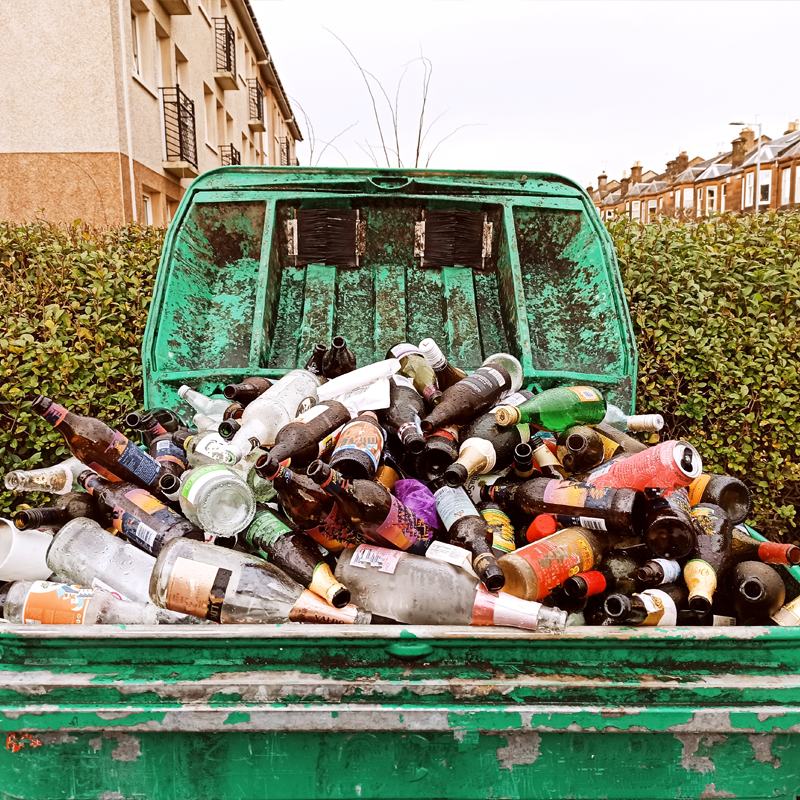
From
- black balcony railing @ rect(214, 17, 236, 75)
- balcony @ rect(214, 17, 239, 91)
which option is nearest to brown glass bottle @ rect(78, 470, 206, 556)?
balcony @ rect(214, 17, 239, 91)

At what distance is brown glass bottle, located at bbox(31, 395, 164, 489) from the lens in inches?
72.7

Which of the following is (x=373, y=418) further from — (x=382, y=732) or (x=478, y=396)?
(x=382, y=732)

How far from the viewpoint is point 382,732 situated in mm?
1249

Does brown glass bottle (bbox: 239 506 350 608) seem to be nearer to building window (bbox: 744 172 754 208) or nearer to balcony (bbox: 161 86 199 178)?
balcony (bbox: 161 86 199 178)

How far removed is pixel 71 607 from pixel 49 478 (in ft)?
2.44

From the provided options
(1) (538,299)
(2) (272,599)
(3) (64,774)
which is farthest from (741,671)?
(1) (538,299)

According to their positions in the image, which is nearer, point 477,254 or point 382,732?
point 382,732

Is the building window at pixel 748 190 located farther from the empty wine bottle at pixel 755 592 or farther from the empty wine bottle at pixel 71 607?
the empty wine bottle at pixel 71 607

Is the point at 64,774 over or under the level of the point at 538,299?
under

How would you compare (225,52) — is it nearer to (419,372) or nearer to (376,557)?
(419,372)

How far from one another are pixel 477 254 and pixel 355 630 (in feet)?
8.12

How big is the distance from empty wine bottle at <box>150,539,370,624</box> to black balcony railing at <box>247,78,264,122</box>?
24.3 metres

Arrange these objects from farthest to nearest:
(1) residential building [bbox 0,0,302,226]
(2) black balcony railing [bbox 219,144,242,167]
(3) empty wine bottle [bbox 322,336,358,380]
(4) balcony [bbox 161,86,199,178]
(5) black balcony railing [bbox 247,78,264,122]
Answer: (5) black balcony railing [bbox 247,78,264,122], (2) black balcony railing [bbox 219,144,242,167], (4) balcony [bbox 161,86,199,178], (1) residential building [bbox 0,0,302,226], (3) empty wine bottle [bbox 322,336,358,380]

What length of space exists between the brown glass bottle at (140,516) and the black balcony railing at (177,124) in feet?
40.2
